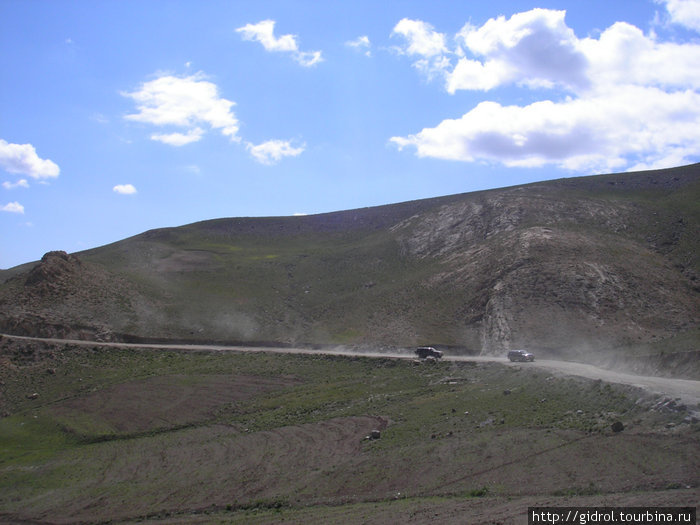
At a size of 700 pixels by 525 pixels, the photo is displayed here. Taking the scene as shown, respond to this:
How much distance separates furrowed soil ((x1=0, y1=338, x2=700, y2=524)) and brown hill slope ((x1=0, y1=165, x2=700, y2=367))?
1286 centimetres

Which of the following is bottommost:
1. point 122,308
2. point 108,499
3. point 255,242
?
point 108,499

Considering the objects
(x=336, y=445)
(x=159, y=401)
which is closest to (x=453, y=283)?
(x=159, y=401)

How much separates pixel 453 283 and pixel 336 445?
43529mm

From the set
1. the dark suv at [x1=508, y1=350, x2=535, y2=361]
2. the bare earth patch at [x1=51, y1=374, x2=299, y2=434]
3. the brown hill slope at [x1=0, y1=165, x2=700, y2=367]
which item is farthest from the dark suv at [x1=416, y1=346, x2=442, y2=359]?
the bare earth patch at [x1=51, y1=374, x2=299, y2=434]

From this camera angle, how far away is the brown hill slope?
55531 millimetres

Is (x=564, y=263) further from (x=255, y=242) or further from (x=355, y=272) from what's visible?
(x=255, y=242)

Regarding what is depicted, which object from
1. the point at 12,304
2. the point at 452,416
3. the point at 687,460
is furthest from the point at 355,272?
the point at 687,460

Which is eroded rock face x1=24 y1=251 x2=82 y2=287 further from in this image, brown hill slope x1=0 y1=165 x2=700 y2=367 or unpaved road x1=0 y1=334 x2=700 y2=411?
unpaved road x1=0 y1=334 x2=700 y2=411

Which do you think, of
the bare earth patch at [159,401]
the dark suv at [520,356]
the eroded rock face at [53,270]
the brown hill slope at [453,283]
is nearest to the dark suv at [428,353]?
the dark suv at [520,356]

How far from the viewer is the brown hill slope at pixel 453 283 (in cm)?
5553

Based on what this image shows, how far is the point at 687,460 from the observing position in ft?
59.1

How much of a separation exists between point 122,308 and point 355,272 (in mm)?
33623

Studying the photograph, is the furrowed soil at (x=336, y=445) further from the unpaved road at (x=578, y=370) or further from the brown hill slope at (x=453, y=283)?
the brown hill slope at (x=453, y=283)

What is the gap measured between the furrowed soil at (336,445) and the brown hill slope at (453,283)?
12.9 meters
